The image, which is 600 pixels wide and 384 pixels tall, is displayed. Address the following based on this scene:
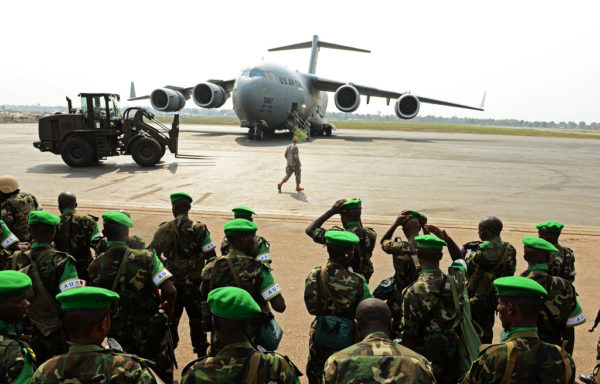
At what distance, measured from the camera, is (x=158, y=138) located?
18672 mm

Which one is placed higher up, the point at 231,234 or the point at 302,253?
the point at 231,234

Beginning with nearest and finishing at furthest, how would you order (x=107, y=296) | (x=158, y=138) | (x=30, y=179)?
(x=107, y=296) → (x=30, y=179) → (x=158, y=138)

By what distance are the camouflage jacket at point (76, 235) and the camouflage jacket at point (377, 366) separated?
3922 millimetres

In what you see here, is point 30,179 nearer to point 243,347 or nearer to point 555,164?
point 243,347

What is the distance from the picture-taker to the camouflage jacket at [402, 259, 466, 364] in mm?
3365

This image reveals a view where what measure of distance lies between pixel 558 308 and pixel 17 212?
21.5 ft

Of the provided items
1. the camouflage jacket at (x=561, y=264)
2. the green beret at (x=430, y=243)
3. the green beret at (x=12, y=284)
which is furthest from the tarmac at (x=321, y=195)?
the green beret at (x=12, y=284)

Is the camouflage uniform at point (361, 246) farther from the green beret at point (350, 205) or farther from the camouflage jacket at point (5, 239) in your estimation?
the camouflage jacket at point (5, 239)

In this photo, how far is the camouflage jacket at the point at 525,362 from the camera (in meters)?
2.47

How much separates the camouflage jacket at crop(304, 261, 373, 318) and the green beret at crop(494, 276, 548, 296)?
44.1 inches

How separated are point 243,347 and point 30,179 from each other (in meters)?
15.1

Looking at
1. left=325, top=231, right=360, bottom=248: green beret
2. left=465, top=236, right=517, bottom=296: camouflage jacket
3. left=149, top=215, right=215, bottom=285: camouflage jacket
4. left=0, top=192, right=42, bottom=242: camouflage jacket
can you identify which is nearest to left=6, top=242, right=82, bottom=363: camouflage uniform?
left=149, top=215, right=215, bottom=285: camouflage jacket

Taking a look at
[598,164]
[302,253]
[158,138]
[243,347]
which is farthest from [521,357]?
[598,164]

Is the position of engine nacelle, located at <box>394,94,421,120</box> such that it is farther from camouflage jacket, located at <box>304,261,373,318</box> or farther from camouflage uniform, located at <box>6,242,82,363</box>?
camouflage uniform, located at <box>6,242,82,363</box>
